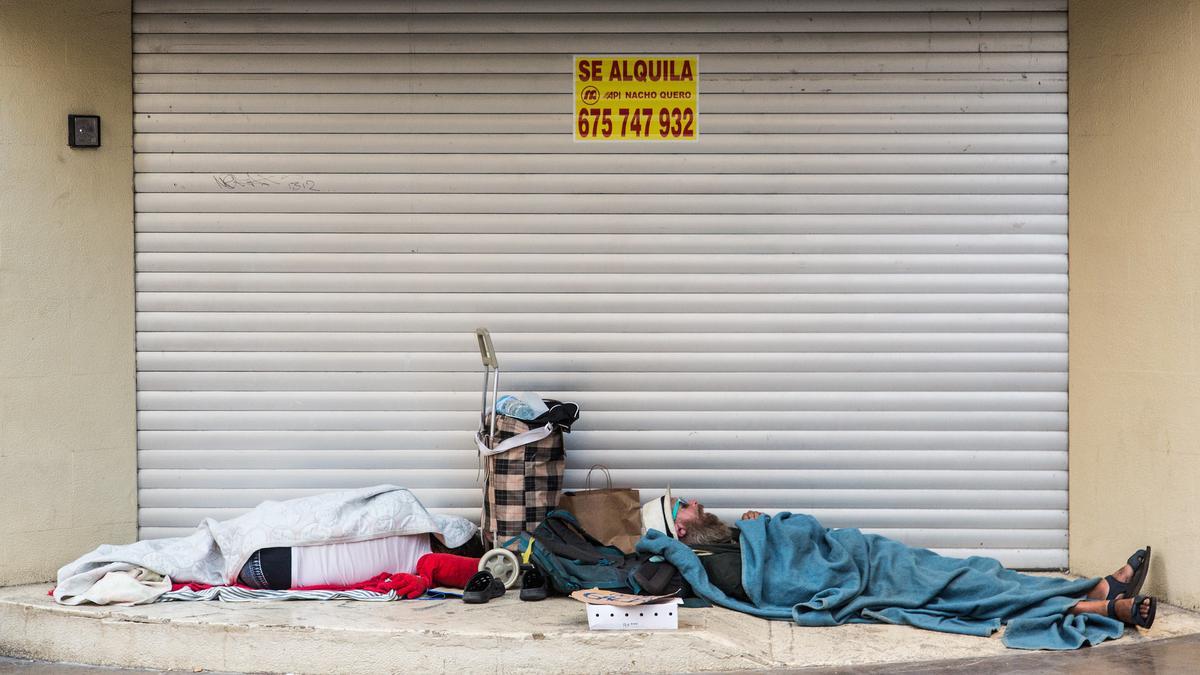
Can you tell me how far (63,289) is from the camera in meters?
5.70

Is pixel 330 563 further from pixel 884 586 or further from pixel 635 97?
pixel 635 97

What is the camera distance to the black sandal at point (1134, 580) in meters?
4.99

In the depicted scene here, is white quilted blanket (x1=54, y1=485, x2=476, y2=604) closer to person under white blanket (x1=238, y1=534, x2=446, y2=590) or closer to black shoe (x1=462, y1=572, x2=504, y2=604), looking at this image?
person under white blanket (x1=238, y1=534, x2=446, y2=590)

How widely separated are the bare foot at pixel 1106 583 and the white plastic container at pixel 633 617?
6.72ft

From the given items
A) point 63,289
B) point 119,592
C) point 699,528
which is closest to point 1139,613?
point 699,528

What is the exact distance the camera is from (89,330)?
19.0 feet

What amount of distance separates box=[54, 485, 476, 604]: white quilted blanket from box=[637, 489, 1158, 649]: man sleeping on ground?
1308 mm

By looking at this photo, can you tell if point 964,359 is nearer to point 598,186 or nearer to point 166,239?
point 598,186

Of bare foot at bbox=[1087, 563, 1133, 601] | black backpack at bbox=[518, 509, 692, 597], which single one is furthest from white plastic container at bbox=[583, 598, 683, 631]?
bare foot at bbox=[1087, 563, 1133, 601]

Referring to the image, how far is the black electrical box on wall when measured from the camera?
5.71 meters

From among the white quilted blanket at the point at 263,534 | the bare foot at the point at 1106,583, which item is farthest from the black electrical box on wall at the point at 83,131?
the bare foot at the point at 1106,583

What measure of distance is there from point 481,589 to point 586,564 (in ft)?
1.80

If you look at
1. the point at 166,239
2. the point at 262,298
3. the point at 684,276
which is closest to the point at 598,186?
the point at 684,276

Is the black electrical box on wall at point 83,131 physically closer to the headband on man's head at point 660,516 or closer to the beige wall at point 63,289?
the beige wall at point 63,289
